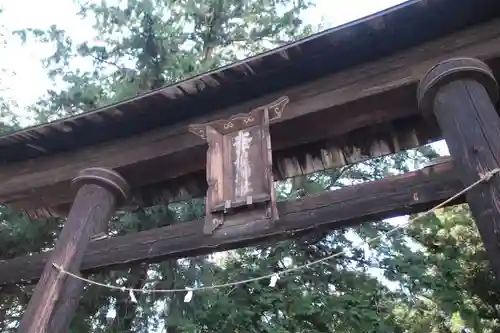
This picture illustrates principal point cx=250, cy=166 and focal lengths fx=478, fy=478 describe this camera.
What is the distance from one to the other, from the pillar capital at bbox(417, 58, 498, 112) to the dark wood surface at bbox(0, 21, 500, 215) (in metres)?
0.22

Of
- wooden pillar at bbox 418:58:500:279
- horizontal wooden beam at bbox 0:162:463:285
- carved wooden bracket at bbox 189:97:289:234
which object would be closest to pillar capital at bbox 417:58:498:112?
wooden pillar at bbox 418:58:500:279

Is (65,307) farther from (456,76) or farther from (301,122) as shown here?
(456,76)

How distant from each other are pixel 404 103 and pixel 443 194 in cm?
92

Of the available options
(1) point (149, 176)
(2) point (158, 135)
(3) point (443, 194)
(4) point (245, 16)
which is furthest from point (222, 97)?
(4) point (245, 16)

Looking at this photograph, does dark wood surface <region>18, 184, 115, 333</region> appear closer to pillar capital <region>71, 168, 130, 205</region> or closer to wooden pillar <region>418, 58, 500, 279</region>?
pillar capital <region>71, 168, 130, 205</region>

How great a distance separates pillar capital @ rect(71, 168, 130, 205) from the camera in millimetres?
4039

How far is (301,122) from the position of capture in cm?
374

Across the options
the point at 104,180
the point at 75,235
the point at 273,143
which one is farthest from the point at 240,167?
the point at 75,235

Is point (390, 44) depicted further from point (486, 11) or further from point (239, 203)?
point (239, 203)

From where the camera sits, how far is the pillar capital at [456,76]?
302cm

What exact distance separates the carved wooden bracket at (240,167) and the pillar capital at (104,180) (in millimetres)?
797

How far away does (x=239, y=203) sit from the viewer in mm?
3332

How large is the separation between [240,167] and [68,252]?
4.82 ft

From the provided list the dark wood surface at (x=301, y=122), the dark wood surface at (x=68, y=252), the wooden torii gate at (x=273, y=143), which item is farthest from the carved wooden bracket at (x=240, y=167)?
the dark wood surface at (x=68, y=252)
